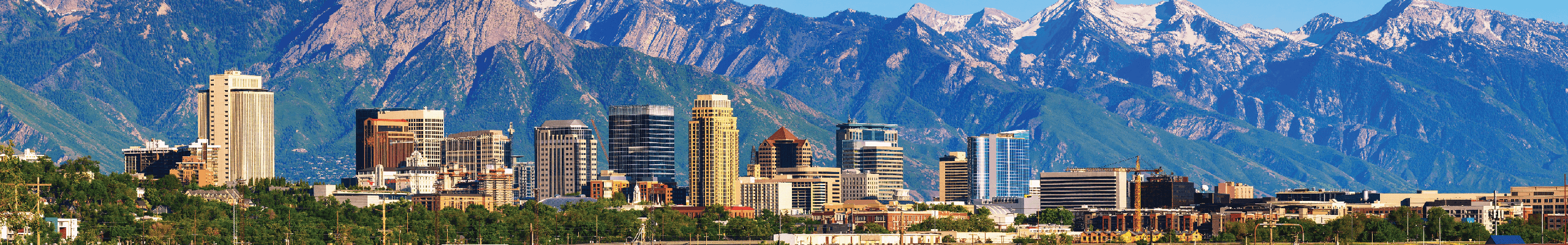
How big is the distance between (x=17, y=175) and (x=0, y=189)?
12834 millimetres

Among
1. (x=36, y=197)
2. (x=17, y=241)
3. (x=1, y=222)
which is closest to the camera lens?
(x=1, y=222)

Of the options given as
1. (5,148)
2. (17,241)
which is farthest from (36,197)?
(17,241)

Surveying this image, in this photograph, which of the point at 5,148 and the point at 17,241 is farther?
the point at 17,241

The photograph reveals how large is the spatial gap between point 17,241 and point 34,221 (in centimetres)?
2332

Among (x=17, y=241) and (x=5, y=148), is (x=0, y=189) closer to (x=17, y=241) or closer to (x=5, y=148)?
(x=5, y=148)

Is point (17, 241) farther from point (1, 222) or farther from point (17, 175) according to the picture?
point (1, 222)

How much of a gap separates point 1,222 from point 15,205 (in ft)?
5.17

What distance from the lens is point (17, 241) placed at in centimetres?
14950

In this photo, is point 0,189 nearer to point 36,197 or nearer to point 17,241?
point 36,197

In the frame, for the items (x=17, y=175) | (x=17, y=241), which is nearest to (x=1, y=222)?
(x=17, y=175)

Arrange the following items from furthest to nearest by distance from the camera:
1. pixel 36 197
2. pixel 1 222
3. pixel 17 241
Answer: pixel 17 241
pixel 36 197
pixel 1 222

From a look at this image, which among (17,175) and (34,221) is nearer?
(34,221)

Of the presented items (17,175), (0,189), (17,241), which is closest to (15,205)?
(0,189)

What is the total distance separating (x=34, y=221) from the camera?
128000 millimetres
